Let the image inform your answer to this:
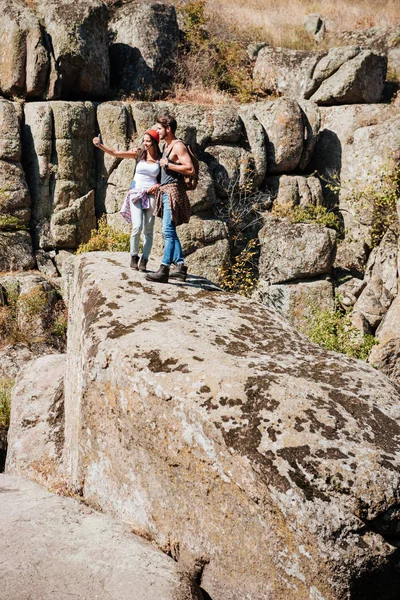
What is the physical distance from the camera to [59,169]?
655 inches

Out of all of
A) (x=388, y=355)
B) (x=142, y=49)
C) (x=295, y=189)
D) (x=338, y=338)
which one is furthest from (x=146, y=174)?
(x=142, y=49)

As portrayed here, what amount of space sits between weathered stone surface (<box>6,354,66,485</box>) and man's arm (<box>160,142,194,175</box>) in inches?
121

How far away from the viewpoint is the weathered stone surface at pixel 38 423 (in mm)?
6090

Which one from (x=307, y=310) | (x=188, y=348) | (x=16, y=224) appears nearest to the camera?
(x=188, y=348)

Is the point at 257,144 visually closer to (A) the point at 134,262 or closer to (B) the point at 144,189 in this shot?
(B) the point at 144,189

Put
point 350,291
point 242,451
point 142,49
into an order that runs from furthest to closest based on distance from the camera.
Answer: point 142,49 → point 350,291 → point 242,451

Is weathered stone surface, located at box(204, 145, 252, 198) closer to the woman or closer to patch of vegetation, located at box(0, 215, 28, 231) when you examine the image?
patch of vegetation, located at box(0, 215, 28, 231)

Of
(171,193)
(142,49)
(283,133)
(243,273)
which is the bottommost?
(243,273)

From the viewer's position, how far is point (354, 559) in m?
3.36

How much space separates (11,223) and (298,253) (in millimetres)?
8356

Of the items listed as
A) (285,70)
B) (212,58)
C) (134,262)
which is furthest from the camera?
(212,58)

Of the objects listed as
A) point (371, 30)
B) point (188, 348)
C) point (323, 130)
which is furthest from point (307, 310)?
point (371, 30)

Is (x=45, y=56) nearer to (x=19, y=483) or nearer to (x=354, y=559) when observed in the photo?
(x=19, y=483)

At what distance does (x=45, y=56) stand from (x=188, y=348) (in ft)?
49.7
